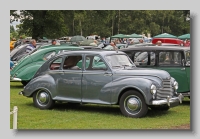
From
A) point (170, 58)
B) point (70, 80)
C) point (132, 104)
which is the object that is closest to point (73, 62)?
point (70, 80)

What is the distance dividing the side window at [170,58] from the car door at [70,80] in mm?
2884

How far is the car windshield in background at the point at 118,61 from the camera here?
1027cm

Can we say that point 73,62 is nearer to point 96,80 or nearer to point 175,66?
point 96,80

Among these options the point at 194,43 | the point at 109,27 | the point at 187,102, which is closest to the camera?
the point at 194,43

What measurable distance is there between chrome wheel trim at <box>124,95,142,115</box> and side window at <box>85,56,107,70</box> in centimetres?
114

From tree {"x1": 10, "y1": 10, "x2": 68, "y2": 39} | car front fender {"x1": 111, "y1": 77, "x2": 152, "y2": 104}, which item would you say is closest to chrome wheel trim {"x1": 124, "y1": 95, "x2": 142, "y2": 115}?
car front fender {"x1": 111, "y1": 77, "x2": 152, "y2": 104}

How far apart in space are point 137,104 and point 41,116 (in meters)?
2.39

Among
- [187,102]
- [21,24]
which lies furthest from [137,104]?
[21,24]

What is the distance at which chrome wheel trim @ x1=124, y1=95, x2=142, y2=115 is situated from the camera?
377 inches

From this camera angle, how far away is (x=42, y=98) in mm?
10930

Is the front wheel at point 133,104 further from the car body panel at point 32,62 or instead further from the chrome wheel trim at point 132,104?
the car body panel at point 32,62

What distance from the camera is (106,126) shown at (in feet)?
28.9

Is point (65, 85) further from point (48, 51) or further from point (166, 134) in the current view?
point (48, 51)

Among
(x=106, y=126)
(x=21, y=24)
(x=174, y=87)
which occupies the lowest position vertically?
(x=106, y=126)
